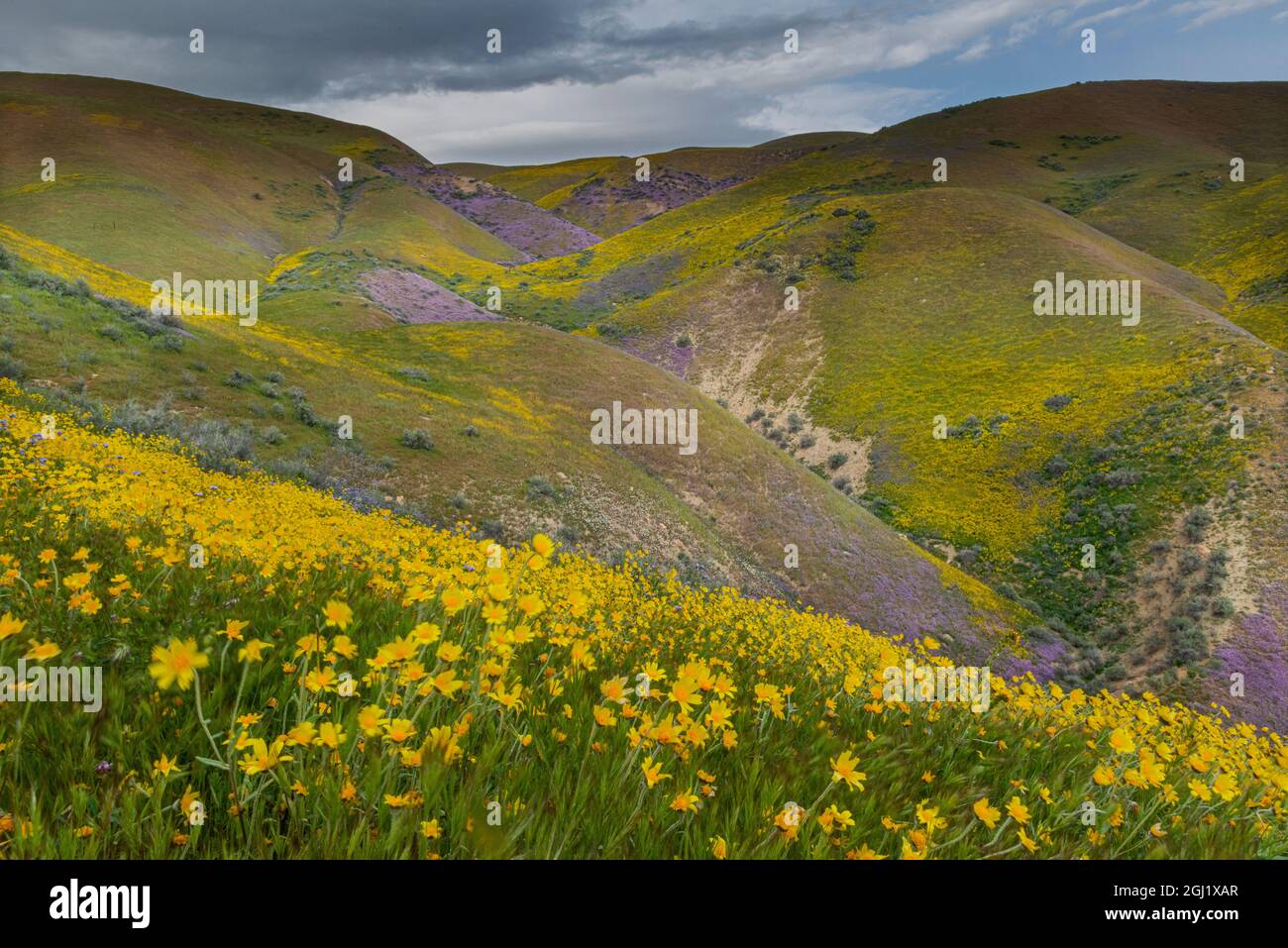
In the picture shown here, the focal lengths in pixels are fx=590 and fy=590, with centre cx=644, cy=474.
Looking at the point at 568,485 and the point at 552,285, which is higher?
the point at 552,285

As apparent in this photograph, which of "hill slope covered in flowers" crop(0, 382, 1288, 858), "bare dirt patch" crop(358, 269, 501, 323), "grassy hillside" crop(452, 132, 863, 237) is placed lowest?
"hill slope covered in flowers" crop(0, 382, 1288, 858)

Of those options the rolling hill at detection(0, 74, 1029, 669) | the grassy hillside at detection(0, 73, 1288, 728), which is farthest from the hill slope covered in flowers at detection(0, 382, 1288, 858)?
the grassy hillside at detection(0, 73, 1288, 728)

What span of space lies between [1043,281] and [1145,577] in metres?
35.4

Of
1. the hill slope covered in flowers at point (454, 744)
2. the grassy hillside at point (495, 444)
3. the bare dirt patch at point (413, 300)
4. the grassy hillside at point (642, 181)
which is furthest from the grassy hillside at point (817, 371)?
the grassy hillside at point (642, 181)

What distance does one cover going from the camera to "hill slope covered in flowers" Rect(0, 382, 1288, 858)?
162 cm

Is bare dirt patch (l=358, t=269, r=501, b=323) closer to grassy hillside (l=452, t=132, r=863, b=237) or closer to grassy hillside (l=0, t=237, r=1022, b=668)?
grassy hillside (l=0, t=237, r=1022, b=668)

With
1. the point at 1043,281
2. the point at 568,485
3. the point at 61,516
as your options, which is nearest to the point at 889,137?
the point at 1043,281

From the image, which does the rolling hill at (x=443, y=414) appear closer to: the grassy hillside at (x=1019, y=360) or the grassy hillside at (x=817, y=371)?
the grassy hillside at (x=817, y=371)

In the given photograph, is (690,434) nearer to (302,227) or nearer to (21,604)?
(21,604)

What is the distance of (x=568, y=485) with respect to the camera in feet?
67.6

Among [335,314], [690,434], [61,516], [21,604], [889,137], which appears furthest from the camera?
[889,137]

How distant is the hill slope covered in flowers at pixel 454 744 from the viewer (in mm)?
1622
